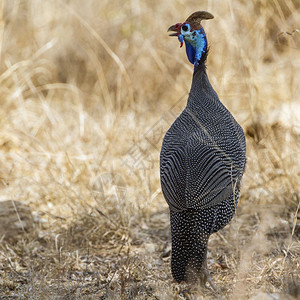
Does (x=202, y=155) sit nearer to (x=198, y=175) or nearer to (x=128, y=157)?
(x=198, y=175)

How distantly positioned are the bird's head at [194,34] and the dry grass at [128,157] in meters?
0.39

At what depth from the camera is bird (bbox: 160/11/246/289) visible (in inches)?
106

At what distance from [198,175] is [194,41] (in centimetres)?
75

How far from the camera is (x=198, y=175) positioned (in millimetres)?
2686

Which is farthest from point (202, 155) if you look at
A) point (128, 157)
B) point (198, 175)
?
point (128, 157)

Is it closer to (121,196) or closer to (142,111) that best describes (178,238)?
(121,196)

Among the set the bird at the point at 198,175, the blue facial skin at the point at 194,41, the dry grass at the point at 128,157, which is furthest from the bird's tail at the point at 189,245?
the blue facial skin at the point at 194,41

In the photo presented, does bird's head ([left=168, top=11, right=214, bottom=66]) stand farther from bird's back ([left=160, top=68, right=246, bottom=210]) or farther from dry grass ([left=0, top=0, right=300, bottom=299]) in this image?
dry grass ([left=0, top=0, right=300, bottom=299])

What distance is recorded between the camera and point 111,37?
6.77m

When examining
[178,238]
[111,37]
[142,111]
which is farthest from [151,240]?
[111,37]

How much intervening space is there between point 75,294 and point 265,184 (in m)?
1.69

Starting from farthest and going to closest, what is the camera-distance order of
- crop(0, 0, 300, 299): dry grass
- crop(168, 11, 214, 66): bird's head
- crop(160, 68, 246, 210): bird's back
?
crop(0, 0, 300, 299): dry grass < crop(168, 11, 214, 66): bird's head < crop(160, 68, 246, 210): bird's back

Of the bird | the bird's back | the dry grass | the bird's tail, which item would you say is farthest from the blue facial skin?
the bird's tail

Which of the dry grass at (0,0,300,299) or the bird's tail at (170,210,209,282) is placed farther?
the dry grass at (0,0,300,299)
